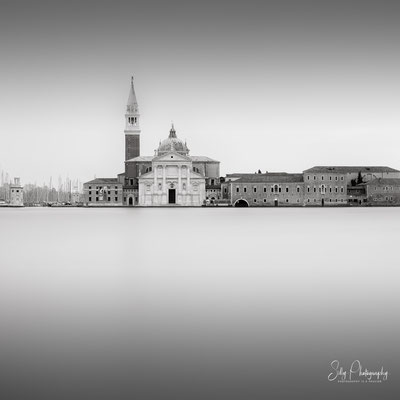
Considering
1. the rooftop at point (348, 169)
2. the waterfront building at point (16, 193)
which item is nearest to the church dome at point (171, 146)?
the rooftop at point (348, 169)

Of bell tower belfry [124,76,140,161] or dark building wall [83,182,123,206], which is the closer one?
dark building wall [83,182,123,206]

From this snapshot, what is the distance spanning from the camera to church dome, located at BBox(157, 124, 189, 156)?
86506mm

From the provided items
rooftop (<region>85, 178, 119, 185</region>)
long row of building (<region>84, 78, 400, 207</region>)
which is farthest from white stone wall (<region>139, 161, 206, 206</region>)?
rooftop (<region>85, 178, 119, 185</region>)

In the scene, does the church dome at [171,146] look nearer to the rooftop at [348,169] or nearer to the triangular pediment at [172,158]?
the triangular pediment at [172,158]

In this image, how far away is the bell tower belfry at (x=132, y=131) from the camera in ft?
289

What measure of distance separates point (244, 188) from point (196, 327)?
7158cm

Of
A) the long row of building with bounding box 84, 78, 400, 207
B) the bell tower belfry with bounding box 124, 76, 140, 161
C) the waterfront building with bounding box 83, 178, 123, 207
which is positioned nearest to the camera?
the long row of building with bounding box 84, 78, 400, 207

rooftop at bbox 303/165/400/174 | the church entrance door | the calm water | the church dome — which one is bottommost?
the calm water

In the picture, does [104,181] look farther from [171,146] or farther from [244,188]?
[244,188]

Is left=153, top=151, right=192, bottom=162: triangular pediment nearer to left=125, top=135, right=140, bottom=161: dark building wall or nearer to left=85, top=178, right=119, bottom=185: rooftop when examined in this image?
left=85, top=178, right=119, bottom=185: rooftop

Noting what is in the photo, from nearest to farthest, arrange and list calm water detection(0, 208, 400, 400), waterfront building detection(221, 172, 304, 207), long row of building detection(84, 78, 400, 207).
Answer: calm water detection(0, 208, 400, 400)
waterfront building detection(221, 172, 304, 207)
long row of building detection(84, 78, 400, 207)

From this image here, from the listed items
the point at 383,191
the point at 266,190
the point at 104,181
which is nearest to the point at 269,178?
the point at 266,190

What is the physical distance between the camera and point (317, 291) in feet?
31.0

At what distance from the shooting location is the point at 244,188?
78312 mm
